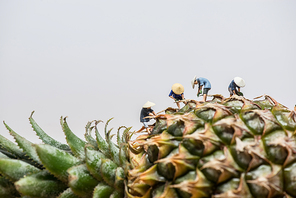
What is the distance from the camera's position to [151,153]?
656mm

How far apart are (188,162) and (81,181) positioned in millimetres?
289

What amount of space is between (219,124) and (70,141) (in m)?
0.42

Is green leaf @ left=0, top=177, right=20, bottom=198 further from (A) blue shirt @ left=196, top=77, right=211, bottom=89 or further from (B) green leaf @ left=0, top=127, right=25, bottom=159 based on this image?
(A) blue shirt @ left=196, top=77, right=211, bottom=89

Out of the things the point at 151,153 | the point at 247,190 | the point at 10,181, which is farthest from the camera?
the point at 10,181

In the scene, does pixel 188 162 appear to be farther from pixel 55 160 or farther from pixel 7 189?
pixel 7 189

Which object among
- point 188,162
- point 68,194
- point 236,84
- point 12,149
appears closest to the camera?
point 188,162

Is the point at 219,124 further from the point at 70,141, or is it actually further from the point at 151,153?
the point at 70,141

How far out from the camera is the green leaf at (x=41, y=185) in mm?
657

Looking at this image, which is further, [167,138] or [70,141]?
[70,141]

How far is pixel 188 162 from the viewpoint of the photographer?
22.7 inches

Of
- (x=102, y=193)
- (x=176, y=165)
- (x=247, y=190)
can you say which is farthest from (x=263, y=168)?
(x=102, y=193)

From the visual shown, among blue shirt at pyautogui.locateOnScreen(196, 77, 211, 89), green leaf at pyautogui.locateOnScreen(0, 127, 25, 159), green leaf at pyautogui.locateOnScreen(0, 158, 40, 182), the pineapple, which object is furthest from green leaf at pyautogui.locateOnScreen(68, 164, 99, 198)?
blue shirt at pyautogui.locateOnScreen(196, 77, 211, 89)

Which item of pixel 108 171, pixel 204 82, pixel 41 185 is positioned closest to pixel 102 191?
pixel 108 171

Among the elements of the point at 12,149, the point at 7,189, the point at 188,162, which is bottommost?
the point at 188,162
